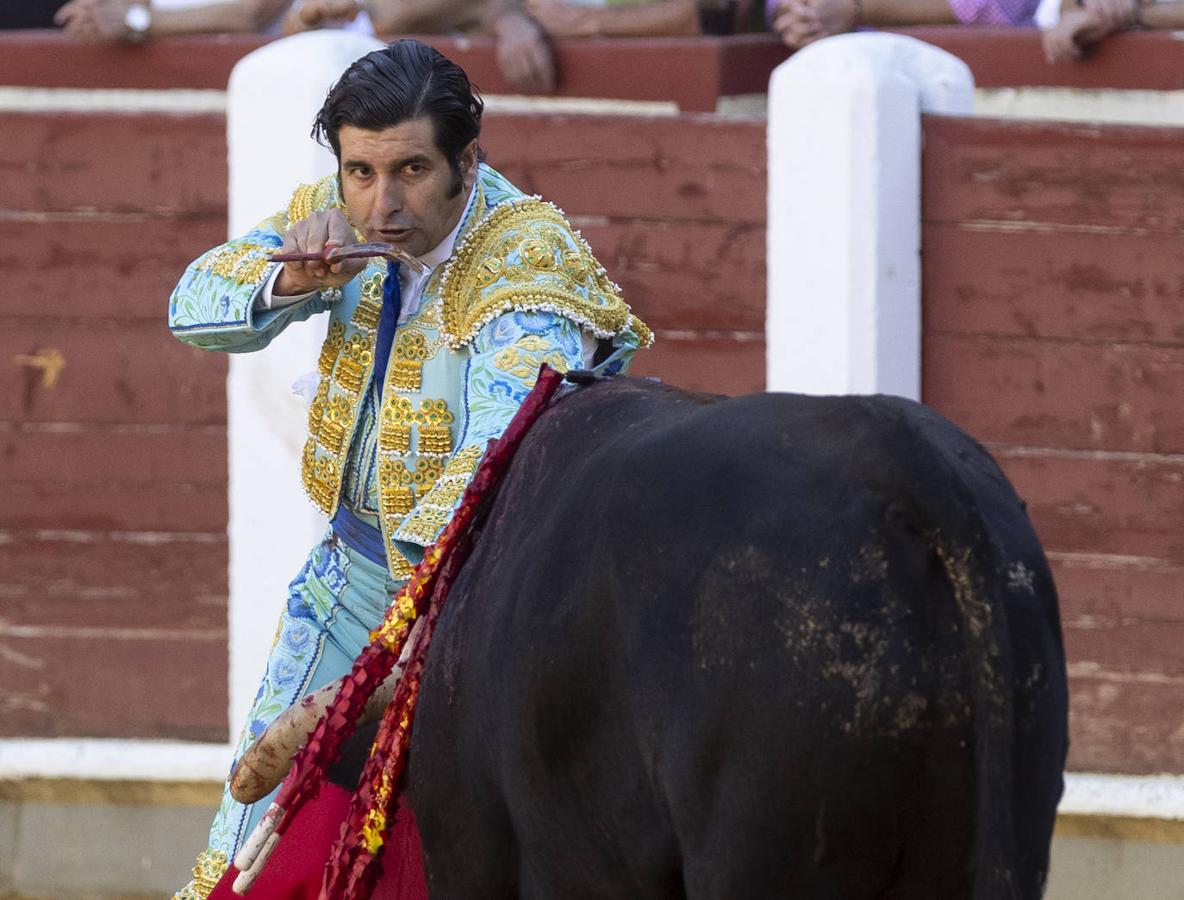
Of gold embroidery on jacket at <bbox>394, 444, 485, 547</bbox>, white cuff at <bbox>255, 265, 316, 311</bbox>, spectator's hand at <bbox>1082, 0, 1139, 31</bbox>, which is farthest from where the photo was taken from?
spectator's hand at <bbox>1082, 0, 1139, 31</bbox>

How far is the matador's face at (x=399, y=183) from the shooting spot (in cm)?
230

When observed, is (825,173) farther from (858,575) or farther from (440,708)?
(858,575)

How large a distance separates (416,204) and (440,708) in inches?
22.8

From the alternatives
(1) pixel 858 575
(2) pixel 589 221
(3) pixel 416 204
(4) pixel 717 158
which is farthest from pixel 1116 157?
(1) pixel 858 575

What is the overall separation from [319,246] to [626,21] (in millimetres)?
2689

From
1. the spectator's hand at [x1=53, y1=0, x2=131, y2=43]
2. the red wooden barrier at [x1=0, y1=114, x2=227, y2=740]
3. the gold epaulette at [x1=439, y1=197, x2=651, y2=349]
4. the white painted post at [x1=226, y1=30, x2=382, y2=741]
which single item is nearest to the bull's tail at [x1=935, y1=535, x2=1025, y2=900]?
the gold epaulette at [x1=439, y1=197, x2=651, y2=349]

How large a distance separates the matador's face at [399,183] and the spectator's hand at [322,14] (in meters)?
2.74

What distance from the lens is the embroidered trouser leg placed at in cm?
256

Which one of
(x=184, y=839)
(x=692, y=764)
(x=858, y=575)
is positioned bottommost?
(x=184, y=839)

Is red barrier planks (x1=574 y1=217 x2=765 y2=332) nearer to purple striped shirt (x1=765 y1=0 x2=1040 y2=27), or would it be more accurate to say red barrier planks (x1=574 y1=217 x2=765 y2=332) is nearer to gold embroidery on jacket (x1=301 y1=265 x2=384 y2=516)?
purple striped shirt (x1=765 y1=0 x2=1040 y2=27)

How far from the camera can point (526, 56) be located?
4770 millimetres

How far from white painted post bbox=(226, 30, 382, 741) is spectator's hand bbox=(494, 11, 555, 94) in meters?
0.30

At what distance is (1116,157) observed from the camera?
4.42m

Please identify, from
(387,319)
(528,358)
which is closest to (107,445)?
(387,319)
